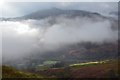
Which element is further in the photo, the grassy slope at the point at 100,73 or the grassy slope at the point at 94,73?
the grassy slope at the point at 94,73

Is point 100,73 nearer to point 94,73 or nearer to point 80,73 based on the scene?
point 94,73

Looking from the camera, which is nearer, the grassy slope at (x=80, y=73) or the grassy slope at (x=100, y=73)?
the grassy slope at (x=80, y=73)

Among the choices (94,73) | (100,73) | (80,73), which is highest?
(100,73)

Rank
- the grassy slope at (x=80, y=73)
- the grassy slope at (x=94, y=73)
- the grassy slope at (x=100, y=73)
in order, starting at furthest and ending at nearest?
the grassy slope at (x=94, y=73) → the grassy slope at (x=100, y=73) → the grassy slope at (x=80, y=73)

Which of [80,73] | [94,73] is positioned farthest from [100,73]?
[80,73]

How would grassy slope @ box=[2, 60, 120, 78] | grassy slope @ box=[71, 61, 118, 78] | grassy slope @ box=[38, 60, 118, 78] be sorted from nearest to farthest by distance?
grassy slope @ box=[2, 60, 120, 78]
grassy slope @ box=[71, 61, 118, 78]
grassy slope @ box=[38, 60, 118, 78]

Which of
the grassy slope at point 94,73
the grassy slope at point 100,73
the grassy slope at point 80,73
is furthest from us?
the grassy slope at point 94,73

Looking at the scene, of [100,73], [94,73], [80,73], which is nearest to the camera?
[100,73]

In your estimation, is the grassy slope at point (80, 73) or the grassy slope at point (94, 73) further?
the grassy slope at point (94, 73)

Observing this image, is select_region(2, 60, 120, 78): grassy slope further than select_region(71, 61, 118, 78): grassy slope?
No

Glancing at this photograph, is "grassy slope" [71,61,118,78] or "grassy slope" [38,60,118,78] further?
"grassy slope" [38,60,118,78]

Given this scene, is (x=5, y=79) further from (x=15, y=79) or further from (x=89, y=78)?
(x=89, y=78)

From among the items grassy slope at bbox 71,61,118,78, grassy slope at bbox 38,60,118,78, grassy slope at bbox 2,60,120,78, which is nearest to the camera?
grassy slope at bbox 2,60,120,78
